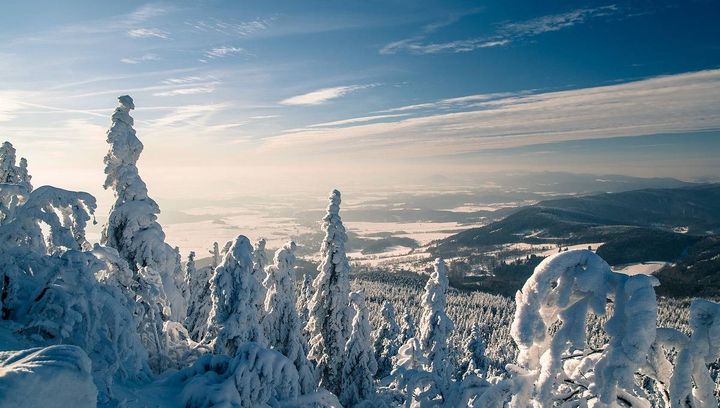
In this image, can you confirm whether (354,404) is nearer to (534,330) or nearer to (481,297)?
(534,330)

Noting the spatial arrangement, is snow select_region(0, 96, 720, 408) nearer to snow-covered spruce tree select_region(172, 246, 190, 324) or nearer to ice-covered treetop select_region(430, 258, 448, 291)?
snow-covered spruce tree select_region(172, 246, 190, 324)

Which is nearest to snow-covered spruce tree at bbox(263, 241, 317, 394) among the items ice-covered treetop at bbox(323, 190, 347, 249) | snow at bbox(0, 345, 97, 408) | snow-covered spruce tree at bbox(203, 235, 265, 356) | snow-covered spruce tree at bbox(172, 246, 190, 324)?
ice-covered treetop at bbox(323, 190, 347, 249)

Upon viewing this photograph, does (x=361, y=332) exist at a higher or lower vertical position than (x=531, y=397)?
lower

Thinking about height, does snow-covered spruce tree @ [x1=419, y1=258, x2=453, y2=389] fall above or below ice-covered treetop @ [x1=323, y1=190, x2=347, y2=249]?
below

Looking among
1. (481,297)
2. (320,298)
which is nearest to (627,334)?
(320,298)

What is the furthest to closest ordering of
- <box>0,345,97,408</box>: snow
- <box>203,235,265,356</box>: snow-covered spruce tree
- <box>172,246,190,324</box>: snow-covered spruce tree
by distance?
<box>172,246,190,324</box>: snow-covered spruce tree < <box>203,235,265,356</box>: snow-covered spruce tree < <box>0,345,97,408</box>: snow

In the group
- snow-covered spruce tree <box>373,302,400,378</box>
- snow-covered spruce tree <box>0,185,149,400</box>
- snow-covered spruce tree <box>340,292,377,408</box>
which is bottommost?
snow-covered spruce tree <box>373,302,400,378</box>

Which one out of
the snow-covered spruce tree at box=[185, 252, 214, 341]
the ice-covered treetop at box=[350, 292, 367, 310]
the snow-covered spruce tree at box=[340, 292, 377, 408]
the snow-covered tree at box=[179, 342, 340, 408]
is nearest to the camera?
the snow-covered tree at box=[179, 342, 340, 408]
